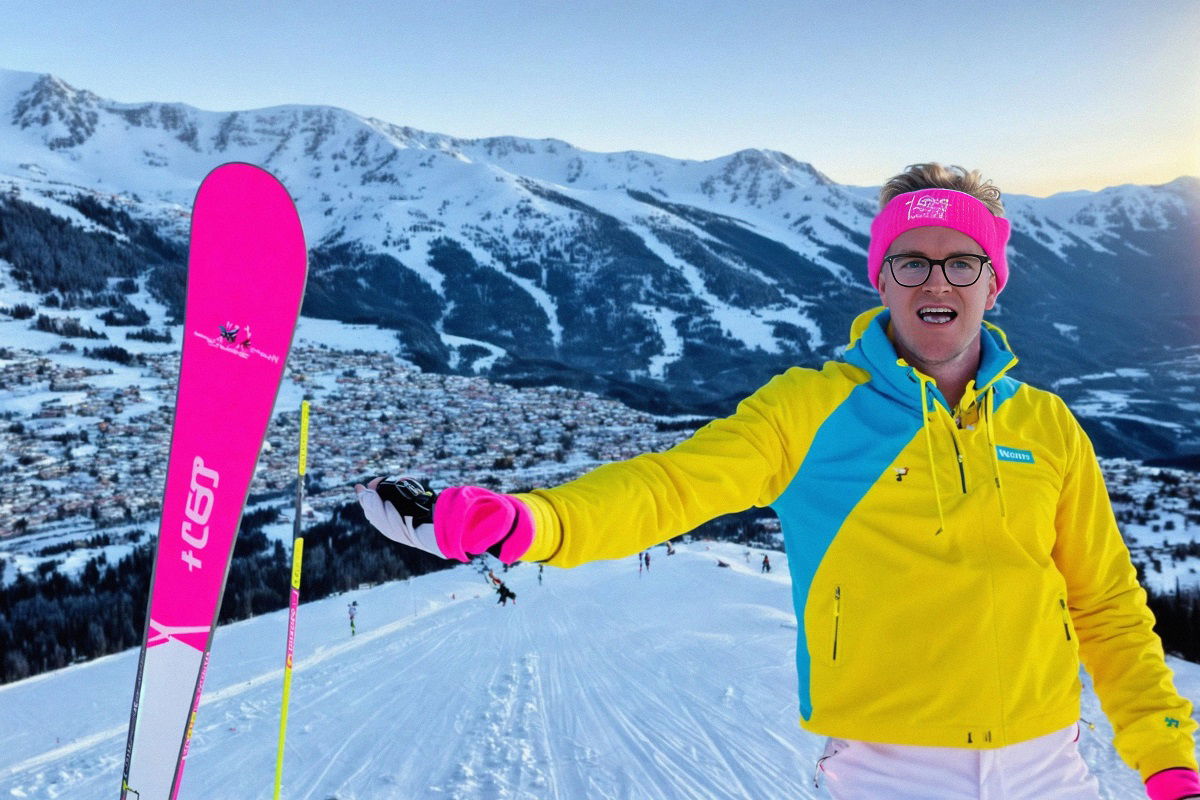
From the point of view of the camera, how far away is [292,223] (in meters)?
3.96

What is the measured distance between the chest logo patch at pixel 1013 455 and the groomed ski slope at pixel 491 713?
4.86 m

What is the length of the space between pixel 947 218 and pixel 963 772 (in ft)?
4.28

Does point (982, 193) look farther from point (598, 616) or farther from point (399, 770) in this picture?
point (598, 616)

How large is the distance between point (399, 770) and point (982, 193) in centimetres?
672

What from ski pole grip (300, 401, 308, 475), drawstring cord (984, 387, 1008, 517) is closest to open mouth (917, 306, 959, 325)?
drawstring cord (984, 387, 1008, 517)

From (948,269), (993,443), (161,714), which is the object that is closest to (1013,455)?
(993,443)

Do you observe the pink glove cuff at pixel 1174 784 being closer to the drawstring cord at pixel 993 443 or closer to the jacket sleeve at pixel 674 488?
the drawstring cord at pixel 993 443

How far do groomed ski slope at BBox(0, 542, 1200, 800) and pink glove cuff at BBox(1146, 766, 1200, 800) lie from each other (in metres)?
4.48

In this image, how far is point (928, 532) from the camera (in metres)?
1.58

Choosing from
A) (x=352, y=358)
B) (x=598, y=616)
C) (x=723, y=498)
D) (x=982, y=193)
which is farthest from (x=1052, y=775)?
(x=352, y=358)

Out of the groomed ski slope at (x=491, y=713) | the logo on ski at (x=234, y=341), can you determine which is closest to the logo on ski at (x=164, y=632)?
the logo on ski at (x=234, y=341)

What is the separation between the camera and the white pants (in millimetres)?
1476

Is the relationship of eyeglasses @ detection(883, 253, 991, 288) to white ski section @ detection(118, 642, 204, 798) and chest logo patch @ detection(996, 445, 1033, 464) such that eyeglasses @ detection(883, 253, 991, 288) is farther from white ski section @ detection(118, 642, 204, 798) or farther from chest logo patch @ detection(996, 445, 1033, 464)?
white ski section @ detection(118, 642, 204, 798)

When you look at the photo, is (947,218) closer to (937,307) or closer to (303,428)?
(937,307)
